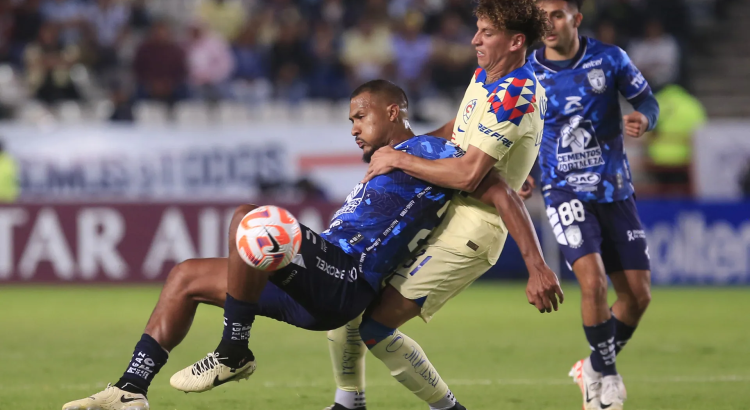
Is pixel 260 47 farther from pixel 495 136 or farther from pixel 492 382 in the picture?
pixel 495 136

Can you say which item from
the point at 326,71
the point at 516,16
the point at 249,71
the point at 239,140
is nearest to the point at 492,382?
the point at 516,16

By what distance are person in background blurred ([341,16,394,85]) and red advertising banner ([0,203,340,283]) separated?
3.97 metres

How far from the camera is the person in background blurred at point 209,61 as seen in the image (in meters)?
17.1

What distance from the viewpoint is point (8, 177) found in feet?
48.6

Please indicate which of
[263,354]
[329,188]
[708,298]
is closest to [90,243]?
[329,188]

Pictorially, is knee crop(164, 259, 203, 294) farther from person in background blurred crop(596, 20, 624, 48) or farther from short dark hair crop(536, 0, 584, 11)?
person in background blurred crop(596, 20, 624, 48)

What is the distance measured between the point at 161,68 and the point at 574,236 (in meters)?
11.8

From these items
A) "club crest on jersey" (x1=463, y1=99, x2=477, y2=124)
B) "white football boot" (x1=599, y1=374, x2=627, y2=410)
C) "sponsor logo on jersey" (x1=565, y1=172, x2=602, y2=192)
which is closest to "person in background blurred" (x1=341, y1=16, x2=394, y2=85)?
"sponsor logo on jersey" (x1=565, y1=172, x2=602, y2=192)

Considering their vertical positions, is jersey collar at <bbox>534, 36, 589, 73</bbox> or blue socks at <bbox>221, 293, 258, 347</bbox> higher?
jersey collar at <bbox>534, 36, 589, 73</bbox>

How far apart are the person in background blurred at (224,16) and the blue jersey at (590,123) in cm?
1193

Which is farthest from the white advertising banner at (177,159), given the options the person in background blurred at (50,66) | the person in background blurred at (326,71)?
the person in background blurred at (326,71)

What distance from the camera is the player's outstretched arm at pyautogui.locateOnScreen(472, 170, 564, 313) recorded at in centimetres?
491

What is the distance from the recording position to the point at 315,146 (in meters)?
15.3

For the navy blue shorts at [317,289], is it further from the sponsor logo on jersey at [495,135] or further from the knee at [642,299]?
the knee at [642,299]
